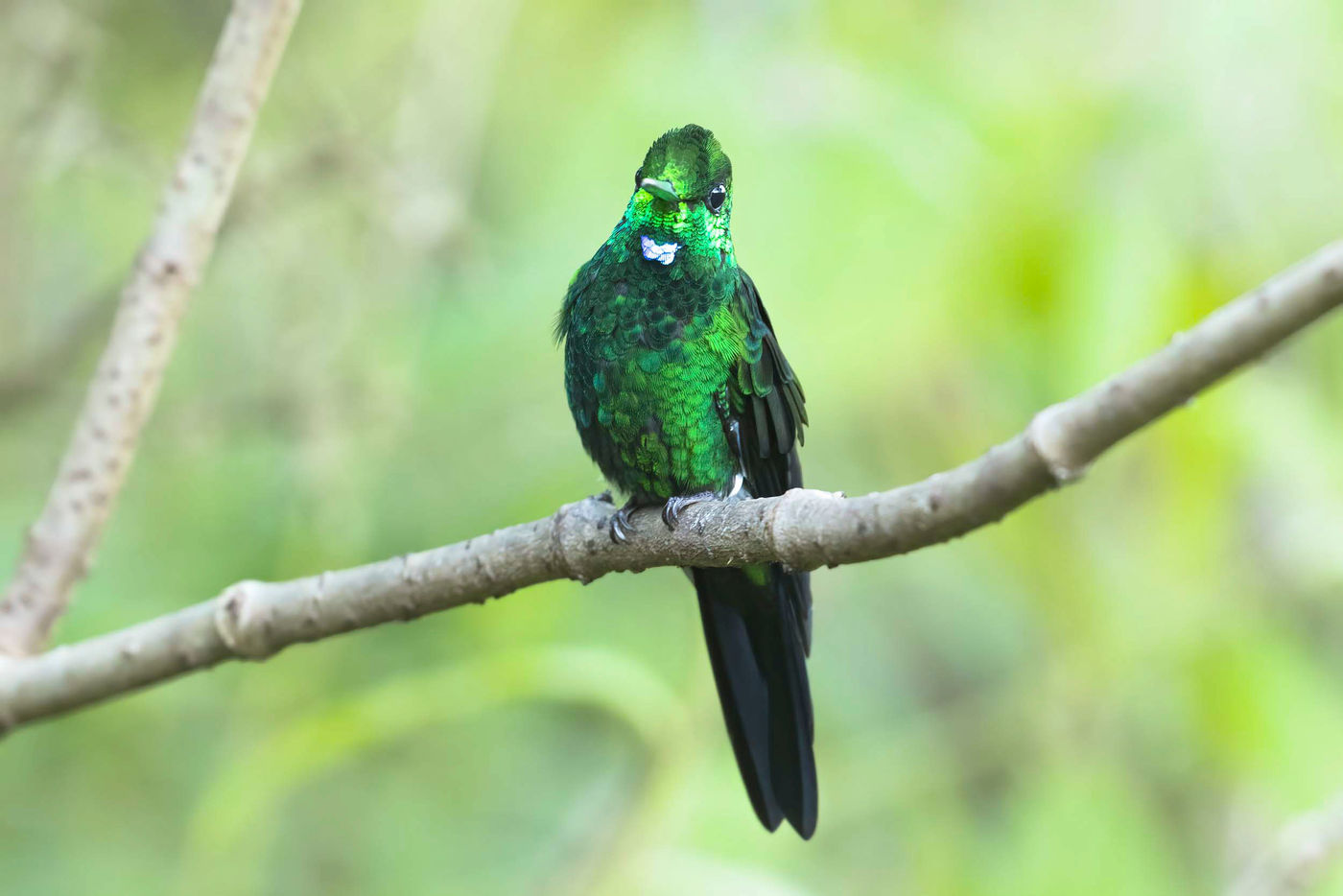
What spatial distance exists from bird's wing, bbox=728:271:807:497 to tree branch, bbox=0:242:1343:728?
0.25 metres

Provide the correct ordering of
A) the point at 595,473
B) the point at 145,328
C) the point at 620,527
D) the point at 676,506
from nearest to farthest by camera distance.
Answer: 1. the point at 620,527
2. the point at 676,506
3. the point at 145,328
4. the point at 595,473

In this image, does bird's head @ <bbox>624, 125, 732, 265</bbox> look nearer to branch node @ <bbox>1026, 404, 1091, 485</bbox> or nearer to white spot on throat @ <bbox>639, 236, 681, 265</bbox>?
white spot on throat @ <bbox>639, 236, 681, 265</bbox>

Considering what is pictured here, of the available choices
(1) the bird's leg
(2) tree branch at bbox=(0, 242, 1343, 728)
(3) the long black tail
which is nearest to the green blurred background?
(3) the long black tail

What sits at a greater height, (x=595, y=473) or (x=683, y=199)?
(x=595, y=473)

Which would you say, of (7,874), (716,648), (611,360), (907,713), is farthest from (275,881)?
(611,360)

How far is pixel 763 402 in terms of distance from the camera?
6.16 ft

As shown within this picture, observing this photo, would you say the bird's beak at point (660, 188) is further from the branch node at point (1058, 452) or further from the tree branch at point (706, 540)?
the branch node at point (1058, 452)

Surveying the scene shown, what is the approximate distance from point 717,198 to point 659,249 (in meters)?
0.11

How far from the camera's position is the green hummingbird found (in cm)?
180

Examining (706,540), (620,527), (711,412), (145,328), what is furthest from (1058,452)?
(145,328)

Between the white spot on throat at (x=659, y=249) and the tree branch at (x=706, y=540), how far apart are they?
0.35 m

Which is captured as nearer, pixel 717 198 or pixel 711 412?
pixel 717 198

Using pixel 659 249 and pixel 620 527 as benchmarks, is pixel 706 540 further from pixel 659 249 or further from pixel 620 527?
pixel 659 249

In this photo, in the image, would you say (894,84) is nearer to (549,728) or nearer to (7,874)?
(549,728)
